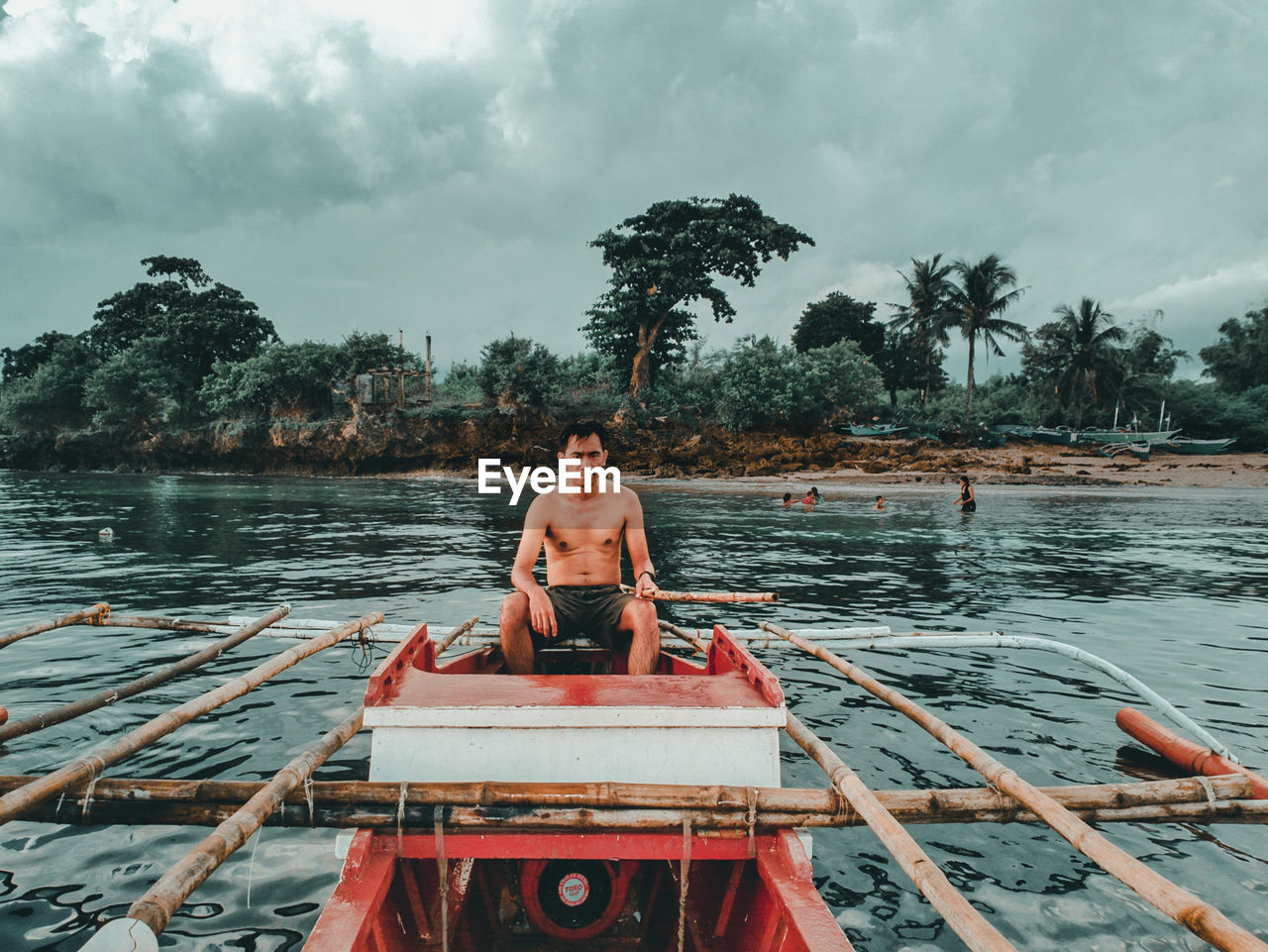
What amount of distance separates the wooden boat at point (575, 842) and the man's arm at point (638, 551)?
1.48 meters

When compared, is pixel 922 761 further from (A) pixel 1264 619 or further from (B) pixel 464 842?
(A) pixel 1264 619

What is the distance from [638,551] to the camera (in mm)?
5254

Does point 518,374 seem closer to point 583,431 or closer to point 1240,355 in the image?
point 583,431

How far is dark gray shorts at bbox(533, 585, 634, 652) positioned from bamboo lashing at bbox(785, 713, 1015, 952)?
183 cm

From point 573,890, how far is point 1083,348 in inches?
2002

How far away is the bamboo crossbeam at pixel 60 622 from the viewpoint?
5.94m

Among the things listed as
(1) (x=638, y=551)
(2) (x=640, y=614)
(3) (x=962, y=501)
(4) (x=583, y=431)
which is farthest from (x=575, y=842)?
(3) (x=962, y=501)

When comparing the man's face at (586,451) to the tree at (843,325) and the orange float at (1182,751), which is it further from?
the tree at (843,325)

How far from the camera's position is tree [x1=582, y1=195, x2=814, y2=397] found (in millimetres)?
40812

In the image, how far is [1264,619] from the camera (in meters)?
9.18

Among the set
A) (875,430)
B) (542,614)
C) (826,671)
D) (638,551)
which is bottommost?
(826,671)

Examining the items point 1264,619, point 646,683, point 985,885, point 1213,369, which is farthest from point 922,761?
point 1213,369

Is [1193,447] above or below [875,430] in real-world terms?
below

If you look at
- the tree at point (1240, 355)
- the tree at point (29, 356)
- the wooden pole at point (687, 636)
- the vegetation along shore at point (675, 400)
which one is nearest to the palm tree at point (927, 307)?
the vegetation along shore at point (675, 400)
